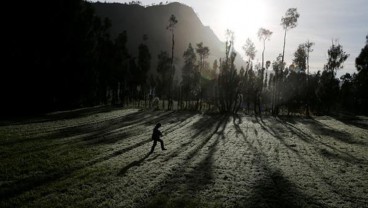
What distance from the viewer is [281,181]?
60.7ft

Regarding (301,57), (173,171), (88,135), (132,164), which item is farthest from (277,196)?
(301,57)

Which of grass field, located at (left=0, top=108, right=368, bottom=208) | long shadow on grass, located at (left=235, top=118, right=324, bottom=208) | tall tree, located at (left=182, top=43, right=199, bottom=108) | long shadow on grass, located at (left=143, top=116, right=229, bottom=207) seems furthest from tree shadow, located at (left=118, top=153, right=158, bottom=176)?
tall tree, located at (left=182, top=43, right=199, bottom=108)

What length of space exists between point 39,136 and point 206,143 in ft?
50.1

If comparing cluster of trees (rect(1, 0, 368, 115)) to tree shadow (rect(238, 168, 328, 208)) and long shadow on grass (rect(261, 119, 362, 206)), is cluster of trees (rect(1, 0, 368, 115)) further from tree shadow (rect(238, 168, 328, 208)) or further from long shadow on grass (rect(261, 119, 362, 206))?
tree shadow (rect(238, 168, 328, 208))

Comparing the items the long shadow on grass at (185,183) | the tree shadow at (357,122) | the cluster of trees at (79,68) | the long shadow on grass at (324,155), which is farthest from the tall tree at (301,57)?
the long shadow on grass at (185,183)

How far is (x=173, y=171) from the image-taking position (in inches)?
776

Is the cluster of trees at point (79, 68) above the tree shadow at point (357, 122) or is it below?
above

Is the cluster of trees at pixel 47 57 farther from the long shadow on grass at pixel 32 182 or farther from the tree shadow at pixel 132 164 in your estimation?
the long shadow on grass at pixel 32 182

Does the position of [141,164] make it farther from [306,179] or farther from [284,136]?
[284,136]

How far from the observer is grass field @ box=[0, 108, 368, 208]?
14797mm

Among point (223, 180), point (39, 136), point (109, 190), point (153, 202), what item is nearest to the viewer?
point (153, 202)

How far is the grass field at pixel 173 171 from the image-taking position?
48.5 feet

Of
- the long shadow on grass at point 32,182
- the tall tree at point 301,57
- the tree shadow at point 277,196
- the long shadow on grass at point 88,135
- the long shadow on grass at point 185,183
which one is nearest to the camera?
the long shadow on grass at point 185,183

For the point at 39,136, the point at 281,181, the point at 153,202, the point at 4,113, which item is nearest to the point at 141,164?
the point at 153,202
